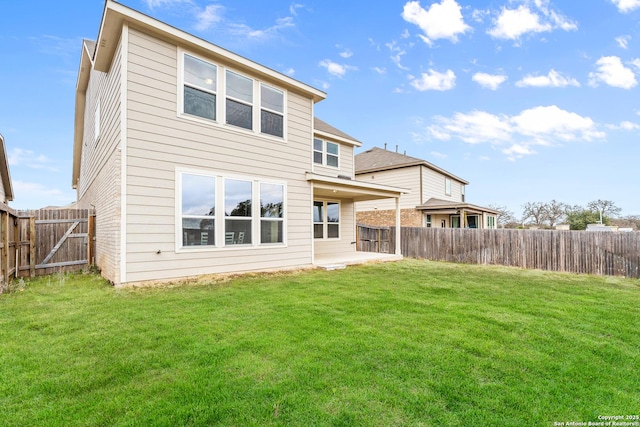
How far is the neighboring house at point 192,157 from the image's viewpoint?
5.88 metres

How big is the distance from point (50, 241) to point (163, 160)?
5010mm

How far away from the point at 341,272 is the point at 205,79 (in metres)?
6.13

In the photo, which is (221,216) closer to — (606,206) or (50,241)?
(50,241)

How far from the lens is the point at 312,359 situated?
2822 millimetres

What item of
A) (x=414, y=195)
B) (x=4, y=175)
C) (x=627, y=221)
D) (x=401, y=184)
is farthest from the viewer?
(x=627, y=221)

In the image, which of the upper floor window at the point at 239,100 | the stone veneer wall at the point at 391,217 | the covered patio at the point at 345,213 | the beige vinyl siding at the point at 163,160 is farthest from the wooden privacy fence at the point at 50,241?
the stone veneer wall at the point at 391,217

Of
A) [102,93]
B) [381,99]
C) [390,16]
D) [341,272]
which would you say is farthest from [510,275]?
[381,99]

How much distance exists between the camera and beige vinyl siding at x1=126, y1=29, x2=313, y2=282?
5895 mm

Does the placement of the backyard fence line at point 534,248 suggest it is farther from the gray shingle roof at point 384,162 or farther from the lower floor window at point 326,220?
the gray shingle roof at point 384,162

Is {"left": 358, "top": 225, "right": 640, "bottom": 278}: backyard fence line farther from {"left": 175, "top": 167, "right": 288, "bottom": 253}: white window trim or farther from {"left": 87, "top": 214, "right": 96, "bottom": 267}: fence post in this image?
{"left": 87, "top": 214, "right": 96, "bottom": 267}: fence post

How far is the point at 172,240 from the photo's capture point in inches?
248

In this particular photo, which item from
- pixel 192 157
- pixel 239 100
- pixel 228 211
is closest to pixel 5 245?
pixel 192 157

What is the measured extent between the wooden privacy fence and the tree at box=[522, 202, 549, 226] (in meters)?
38.9

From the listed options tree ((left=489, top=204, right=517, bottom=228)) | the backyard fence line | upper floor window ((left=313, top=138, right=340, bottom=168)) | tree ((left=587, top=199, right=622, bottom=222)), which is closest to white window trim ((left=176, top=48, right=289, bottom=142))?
upper floor window ((left=313, top=138, right=340, bottom=168))
